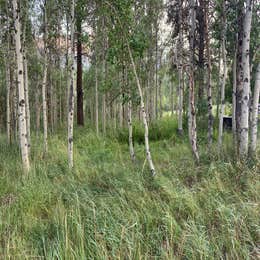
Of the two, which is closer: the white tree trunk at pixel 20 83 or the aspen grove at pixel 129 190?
the aspen grove at pixel 129 190

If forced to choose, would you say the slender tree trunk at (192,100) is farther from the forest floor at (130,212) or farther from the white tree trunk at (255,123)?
the white tree trunk at (255,123)

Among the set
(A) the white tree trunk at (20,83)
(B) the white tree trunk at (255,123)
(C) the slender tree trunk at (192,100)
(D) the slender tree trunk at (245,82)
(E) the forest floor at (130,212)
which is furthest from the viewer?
(C) the slender tree trunk at (192,100)

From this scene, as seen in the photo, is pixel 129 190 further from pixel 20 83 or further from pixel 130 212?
pixel 20 83

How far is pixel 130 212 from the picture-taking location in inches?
117

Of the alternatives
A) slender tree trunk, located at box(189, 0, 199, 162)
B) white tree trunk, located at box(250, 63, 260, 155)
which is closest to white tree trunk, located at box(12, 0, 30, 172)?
slender tree trunk, located at box(189, 0, 199, 162)

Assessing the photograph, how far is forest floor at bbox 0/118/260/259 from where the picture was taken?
2.37 metres

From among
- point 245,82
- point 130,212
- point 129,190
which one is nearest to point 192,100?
point 245,82

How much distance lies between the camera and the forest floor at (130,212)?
2373mm

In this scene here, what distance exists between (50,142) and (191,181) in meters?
5.10

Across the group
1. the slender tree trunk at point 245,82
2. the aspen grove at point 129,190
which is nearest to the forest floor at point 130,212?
the aspen grove at point 129,190

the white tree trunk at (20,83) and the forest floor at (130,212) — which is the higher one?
the white tree trunk at (20,83)

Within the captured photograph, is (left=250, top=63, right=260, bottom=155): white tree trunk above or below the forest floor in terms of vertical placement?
above

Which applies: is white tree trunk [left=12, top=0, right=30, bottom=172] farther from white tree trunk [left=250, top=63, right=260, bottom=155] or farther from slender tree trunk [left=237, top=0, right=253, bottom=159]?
white tree trunk [left=250, top=63, right=260, bottom=155]

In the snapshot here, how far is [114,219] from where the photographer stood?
283cm
